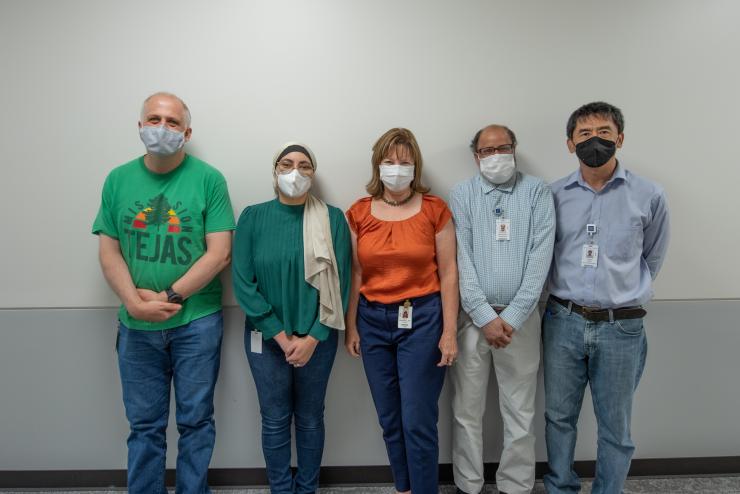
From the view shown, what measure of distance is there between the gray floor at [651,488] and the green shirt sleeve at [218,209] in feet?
4.76

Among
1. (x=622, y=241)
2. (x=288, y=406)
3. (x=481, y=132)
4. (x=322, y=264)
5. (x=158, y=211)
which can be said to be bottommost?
(x=288, y=406)

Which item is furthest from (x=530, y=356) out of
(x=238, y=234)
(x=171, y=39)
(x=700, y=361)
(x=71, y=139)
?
(x=71, y=139)

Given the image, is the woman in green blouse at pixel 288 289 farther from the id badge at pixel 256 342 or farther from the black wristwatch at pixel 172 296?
Answer: the black wristwatch at pixel 172 296

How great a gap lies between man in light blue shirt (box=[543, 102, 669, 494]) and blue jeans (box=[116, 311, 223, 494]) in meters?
1.59

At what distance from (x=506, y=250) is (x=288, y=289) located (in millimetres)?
974

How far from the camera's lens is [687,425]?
224cm

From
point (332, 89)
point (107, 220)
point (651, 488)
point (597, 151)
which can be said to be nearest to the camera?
point (597, 151)

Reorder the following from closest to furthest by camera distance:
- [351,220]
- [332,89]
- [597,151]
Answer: [597,151] → [351,220] → [332,89]

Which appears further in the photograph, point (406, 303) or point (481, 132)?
point (481, 132)

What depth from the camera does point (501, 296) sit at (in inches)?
71.8

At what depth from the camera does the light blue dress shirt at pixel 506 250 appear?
70.4 inches

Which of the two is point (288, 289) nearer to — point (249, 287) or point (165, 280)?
point (249, 287)

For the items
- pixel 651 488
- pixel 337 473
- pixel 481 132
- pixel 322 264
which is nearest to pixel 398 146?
pixel 481 132

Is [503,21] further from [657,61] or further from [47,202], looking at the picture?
[47,202]
